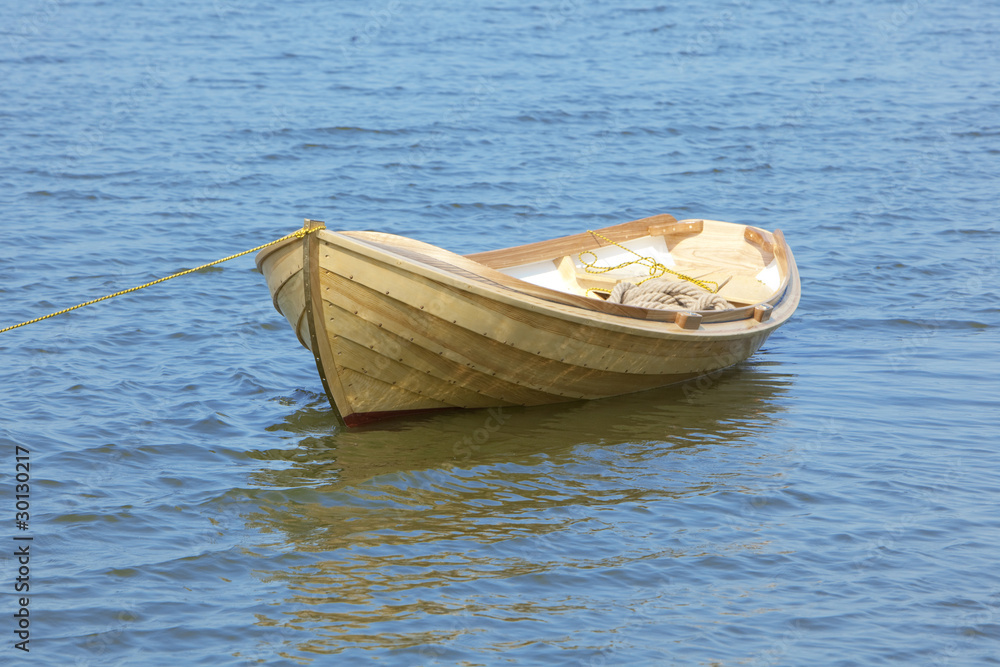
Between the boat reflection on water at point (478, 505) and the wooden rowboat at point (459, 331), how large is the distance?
27 centimetres

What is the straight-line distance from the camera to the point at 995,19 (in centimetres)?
2561

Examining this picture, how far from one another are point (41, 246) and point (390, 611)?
7.29 metres

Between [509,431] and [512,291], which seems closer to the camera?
[512,291]

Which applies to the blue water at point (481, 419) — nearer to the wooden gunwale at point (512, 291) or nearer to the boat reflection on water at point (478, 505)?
the boat reflection on water at point (478, 505)

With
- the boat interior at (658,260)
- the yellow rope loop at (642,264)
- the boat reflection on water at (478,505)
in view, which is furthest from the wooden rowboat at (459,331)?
the yellow rope loop at (642,264)

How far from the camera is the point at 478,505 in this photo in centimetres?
582

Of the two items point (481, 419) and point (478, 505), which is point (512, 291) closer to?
point (481, 419)

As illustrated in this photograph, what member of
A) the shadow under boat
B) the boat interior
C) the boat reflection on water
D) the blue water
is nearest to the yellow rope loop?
the boat interior

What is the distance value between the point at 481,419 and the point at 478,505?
47.7 inches

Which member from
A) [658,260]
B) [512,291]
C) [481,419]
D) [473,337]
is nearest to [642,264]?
[658,260]

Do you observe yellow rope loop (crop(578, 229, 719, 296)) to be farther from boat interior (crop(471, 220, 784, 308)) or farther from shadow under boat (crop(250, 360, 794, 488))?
shadow under boat (crop(250, 360, 794, 488))

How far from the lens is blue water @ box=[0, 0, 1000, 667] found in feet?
15.6

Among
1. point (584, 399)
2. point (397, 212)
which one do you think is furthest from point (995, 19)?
point (584, 399)

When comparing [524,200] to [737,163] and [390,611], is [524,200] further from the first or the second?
[390,611]
